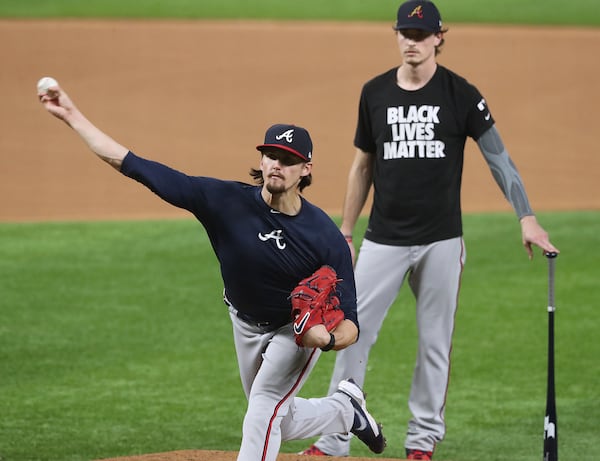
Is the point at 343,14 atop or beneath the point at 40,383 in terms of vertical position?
atop

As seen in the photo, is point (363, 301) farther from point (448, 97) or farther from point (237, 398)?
point (237, 398)

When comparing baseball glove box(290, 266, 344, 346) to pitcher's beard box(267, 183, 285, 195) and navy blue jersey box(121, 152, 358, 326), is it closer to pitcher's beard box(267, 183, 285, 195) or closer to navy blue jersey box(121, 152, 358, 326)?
navy blue jersey box(121, 152, 358, 326)

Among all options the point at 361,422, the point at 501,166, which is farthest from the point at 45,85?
the point at 501,166

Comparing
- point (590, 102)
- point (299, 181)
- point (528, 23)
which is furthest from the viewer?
point (528, 23)

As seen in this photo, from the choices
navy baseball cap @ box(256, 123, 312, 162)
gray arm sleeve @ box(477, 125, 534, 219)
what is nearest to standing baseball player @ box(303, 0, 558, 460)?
gray arm sleeve @ box(477, 125, 534, 219)

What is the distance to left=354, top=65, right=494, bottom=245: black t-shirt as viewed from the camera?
271 inches

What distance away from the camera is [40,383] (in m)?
8.70

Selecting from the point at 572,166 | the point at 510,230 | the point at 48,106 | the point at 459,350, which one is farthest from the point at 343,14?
the point at 48,106

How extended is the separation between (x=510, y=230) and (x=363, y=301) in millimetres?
7287

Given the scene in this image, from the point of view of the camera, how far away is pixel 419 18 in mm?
6781

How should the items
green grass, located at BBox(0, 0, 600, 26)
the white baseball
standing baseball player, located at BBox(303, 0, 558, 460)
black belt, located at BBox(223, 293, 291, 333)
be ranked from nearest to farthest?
the white baseball
black belt, located at BBox(223, 293, 291, 333)
standing baseball player, located at BBox(303, 0, 558, 460)
green grass, located at BBox(0, 0, 600, 26)

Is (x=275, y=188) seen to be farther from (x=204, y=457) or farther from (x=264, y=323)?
(x=204, y=457)

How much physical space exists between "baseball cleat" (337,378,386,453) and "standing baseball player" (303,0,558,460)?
22.8 inches

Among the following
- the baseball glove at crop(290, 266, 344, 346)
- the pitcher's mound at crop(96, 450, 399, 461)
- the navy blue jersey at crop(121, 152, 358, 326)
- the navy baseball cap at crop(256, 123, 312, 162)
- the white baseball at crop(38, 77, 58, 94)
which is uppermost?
the white baseball at crop(38, 77, 58, 94)
